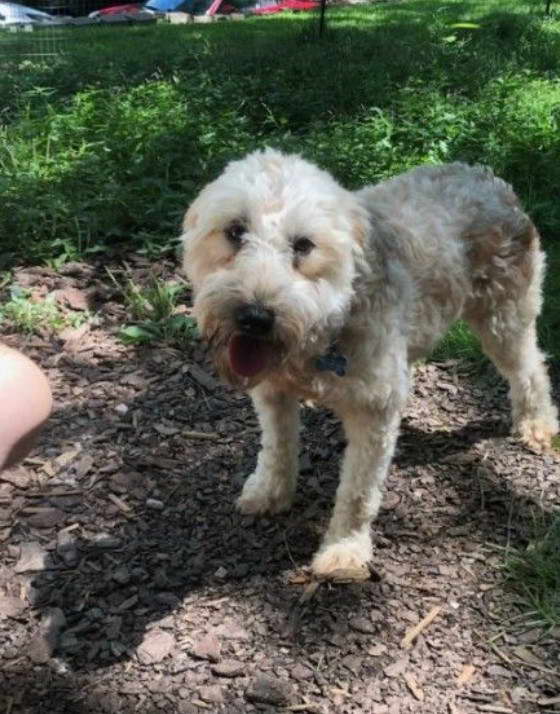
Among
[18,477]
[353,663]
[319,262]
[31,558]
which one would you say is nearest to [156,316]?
[18,477]

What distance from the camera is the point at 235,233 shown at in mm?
2912

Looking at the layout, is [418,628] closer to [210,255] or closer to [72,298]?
[210,255]

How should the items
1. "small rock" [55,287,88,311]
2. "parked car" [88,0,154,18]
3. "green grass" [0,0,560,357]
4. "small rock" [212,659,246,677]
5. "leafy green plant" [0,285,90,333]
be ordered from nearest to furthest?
"small rock" [212,659,246,677] → "leafy green plant" [0,285,90,333] → "small rock" [55,287,88,311] → "green grass" [0,0,560,357] → "parked car" [88,0,154,18]

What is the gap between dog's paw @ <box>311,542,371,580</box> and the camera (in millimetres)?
3369

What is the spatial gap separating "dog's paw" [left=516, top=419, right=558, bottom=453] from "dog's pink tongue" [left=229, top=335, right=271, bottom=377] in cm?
198

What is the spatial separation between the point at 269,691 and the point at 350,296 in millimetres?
1426

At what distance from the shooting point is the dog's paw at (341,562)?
337 centimetres

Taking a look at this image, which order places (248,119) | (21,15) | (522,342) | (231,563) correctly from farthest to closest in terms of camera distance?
1. (21,15)
2. (248,119)
3. (522,342)
4. (231,563)

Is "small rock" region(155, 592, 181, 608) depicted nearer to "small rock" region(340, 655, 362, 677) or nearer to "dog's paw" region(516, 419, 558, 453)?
"small rock" region(340, 655, 362, 677)

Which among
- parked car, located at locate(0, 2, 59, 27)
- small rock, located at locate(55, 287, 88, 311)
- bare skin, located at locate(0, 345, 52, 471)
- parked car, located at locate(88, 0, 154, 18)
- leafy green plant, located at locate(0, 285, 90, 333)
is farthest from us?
parked car, located at locate(88, 0, 154, 18)

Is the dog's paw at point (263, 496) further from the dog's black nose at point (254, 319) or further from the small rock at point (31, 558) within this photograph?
the dog's black nose at point (254, 319)

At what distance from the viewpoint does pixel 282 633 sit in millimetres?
3158

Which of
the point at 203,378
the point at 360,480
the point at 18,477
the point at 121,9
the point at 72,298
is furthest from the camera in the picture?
the point at 121,9

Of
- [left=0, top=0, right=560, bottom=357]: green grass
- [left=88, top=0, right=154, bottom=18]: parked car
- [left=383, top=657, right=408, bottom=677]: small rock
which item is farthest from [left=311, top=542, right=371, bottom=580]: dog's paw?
[left=88, top=0, right=154, bottom=18]: parked car
